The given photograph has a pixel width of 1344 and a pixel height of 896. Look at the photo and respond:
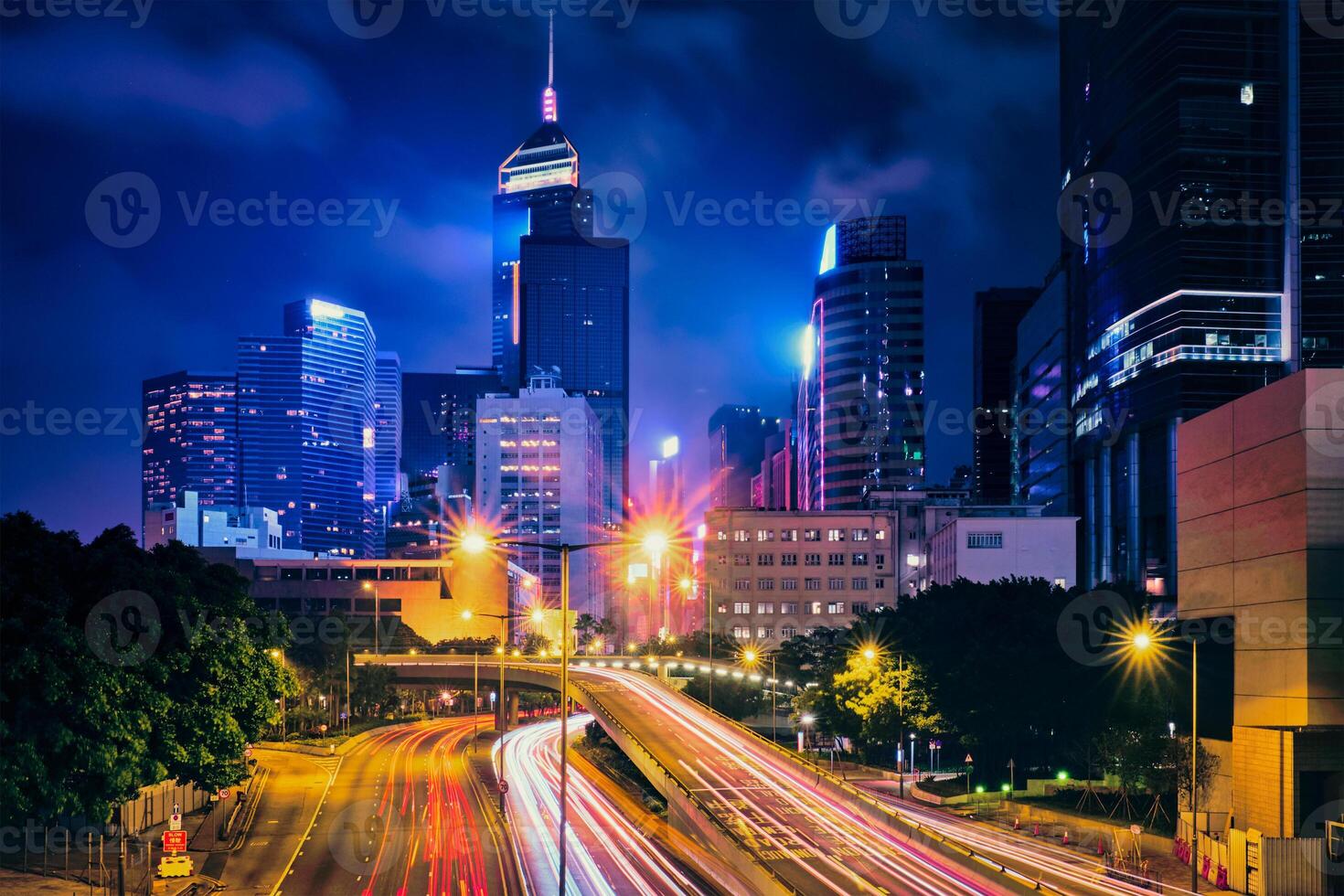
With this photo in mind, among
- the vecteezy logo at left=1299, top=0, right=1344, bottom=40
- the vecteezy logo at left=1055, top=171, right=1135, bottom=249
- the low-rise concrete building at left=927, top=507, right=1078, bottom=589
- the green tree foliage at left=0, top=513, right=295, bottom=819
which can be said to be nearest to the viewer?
the green tree foliage at left=0, top=513, right=295, bottom=819

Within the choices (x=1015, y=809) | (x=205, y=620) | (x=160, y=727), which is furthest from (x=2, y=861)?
(x=1015, y=809)

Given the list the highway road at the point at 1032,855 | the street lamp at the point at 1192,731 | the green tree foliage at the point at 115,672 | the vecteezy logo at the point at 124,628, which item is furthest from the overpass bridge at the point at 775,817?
the vecteezy logo at the point at 124,628

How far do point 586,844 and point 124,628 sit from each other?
26168mm

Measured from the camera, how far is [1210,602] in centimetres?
5369

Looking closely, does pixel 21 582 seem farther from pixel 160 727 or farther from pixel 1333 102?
pixel 1333 102

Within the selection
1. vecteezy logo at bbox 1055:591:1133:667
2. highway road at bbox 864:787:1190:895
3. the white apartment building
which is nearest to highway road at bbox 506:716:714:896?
highway road at bbox 864:787:1190:895

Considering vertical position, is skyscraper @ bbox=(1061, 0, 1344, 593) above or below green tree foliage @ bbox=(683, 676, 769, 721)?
above

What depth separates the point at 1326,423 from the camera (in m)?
46.9

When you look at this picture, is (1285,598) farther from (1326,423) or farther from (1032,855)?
(1032,855)

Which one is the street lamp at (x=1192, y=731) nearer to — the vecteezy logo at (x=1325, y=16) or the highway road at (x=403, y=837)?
the highway road at (x=403, y=837)
